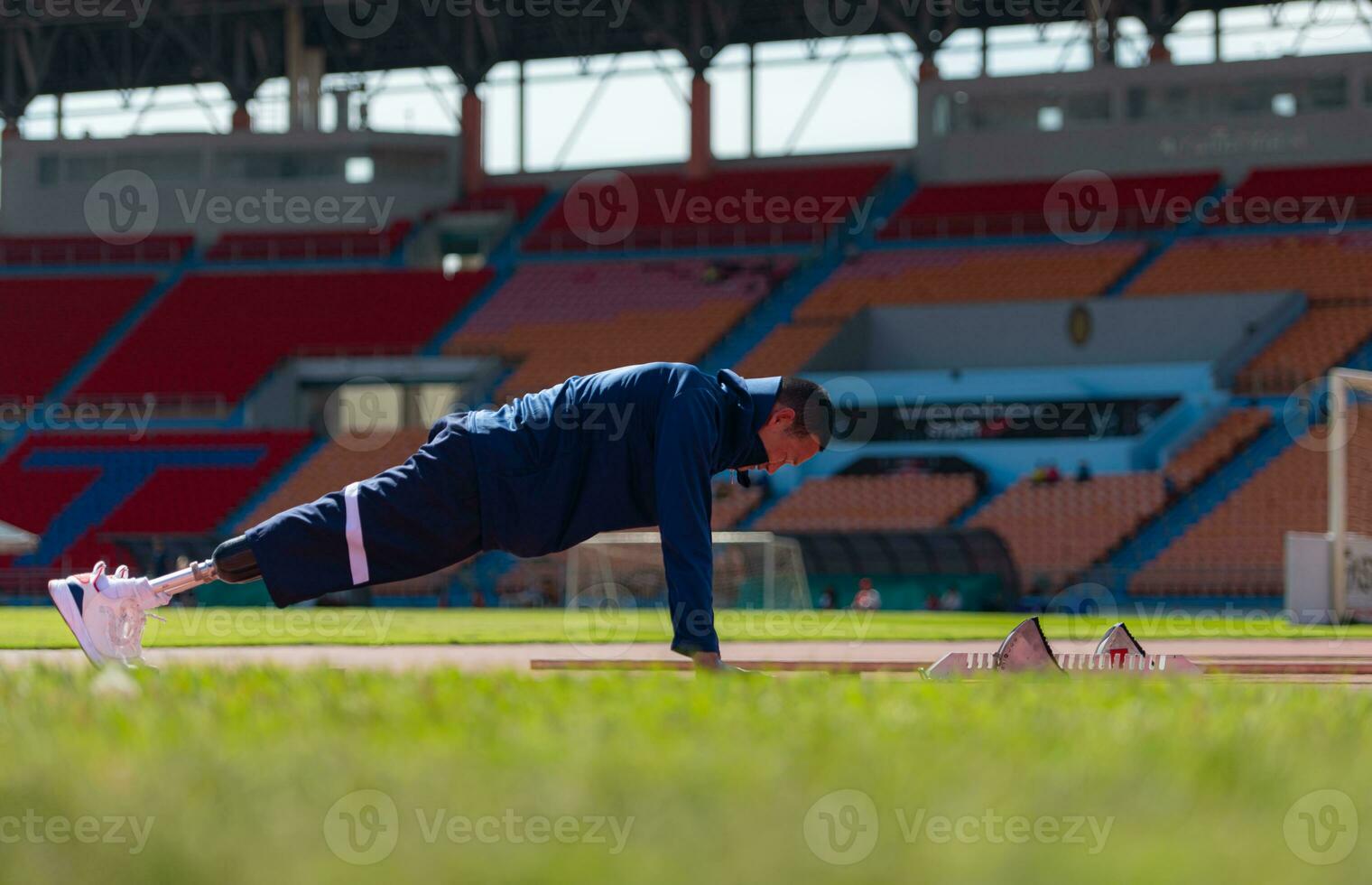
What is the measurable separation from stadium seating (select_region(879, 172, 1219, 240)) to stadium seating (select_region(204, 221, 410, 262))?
45.4 ft

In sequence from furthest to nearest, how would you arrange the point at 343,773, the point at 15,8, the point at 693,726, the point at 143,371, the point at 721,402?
the point at 15,8
the point at 143,371
the point at 721,402
the point at 693,726
the point at 343,773

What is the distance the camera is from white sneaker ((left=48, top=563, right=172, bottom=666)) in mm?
5480

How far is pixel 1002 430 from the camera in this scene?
32750mm

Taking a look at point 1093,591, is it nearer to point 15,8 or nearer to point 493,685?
point 493,685

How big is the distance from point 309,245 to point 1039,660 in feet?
136

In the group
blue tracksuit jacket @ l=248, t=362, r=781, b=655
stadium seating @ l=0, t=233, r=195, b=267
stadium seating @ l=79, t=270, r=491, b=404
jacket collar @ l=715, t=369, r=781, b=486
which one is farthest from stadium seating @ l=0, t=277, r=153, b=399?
jacket collar @ l=715, t=369, r=781, b=486

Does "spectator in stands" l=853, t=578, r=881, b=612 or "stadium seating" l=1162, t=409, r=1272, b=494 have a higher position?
"stadium seating" l=1162, t=409, r=1272, b=494

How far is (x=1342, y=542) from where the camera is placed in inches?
770

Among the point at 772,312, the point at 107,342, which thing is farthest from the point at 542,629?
the point at 107,342

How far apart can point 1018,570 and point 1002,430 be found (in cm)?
428

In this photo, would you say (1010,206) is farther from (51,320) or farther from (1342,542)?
(51,320)

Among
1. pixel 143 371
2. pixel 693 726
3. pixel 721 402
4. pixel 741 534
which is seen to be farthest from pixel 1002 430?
pixel 693 726

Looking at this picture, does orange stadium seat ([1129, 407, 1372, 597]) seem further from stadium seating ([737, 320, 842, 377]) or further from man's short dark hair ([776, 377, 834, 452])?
man's short dark hair ([776, 377, 834, 452])

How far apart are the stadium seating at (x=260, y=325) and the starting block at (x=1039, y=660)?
1384 inches
